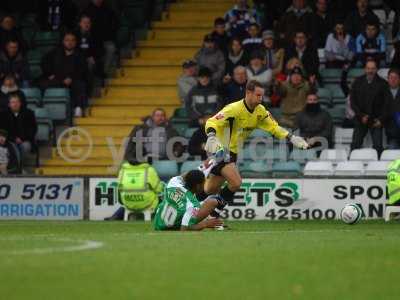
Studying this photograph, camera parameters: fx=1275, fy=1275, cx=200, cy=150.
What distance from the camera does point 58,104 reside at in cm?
2586

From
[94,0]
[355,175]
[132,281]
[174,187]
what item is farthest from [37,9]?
[132,281]

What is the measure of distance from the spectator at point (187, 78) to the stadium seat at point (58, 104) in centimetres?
→ 237

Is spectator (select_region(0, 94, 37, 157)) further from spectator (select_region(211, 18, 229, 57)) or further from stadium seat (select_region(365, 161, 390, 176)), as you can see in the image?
stadium seat (select_region(365, 161, 390, 176))

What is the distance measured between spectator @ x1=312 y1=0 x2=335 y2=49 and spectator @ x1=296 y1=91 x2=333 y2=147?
251 centimetres

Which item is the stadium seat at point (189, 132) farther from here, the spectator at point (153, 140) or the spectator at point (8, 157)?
the spectator at point (8, 157)

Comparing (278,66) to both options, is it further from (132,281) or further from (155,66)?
(132,281)

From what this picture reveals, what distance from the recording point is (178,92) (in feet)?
84.3

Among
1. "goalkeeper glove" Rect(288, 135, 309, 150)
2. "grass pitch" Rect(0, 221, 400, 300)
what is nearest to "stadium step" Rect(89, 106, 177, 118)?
"goalkeeper glove" Rect(288, 135, 309, 150)

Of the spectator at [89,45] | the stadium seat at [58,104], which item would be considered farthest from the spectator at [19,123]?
the spectator at [89,45]

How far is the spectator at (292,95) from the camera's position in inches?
945

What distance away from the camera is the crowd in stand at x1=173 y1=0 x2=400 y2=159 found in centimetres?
2345

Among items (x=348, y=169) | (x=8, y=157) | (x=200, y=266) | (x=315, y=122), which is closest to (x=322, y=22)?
(x=315, y=122)

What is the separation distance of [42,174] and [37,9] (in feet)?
21.5

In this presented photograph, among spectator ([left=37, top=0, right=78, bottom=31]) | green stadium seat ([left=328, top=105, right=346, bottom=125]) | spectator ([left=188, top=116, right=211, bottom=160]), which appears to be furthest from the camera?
spectator ([left=37, top=0, right=78, bottom=31])
